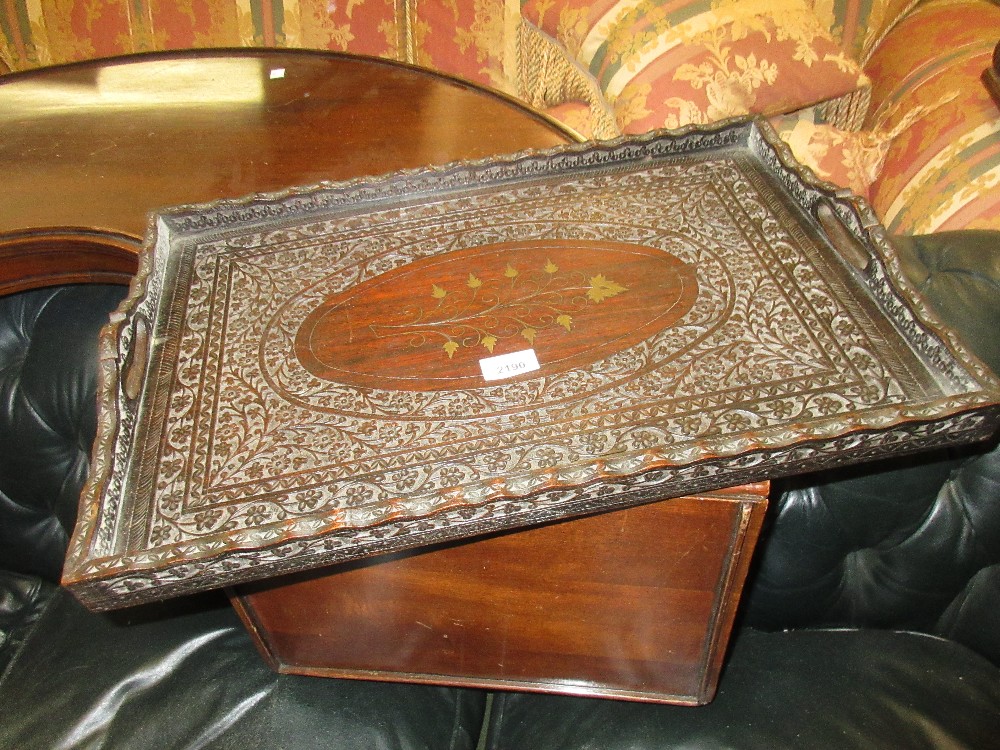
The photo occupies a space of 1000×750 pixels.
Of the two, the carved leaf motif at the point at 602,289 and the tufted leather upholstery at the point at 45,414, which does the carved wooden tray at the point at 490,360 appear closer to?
the carved leaf motif at the point at 602,289

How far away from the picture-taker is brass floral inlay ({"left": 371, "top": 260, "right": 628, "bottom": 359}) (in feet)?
2.54

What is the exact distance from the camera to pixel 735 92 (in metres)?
1.28

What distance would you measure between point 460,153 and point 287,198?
35 cm

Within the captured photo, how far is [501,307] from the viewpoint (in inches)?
31.7

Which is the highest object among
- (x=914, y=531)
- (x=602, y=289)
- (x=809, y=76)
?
(x=809, y=76)

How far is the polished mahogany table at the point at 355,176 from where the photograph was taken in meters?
0.74

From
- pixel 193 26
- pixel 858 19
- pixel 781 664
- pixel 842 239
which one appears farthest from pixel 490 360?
pixel 193 26

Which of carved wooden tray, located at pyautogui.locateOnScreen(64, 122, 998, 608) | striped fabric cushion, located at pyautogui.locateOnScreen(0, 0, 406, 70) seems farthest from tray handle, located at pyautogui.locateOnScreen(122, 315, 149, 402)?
striped fabric cushion, located at pyautogui.locateOnScreen(0, 0, 406, 70)

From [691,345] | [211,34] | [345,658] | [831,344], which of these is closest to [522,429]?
[691,345]

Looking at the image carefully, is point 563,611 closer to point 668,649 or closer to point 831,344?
point 668,649

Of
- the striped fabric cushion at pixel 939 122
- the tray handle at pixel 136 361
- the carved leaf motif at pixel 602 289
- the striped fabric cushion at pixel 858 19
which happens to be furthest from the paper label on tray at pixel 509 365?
the striped fabric cushion at pixel 858 19

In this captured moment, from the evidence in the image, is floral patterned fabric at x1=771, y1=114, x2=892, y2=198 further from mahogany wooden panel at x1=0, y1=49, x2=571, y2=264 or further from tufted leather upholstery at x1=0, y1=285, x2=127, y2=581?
tufted leather upholstery at x1=0, y1=285, x2=127, y2=581

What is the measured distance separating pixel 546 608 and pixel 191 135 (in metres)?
1.00

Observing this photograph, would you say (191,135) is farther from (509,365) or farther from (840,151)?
(840,151)
